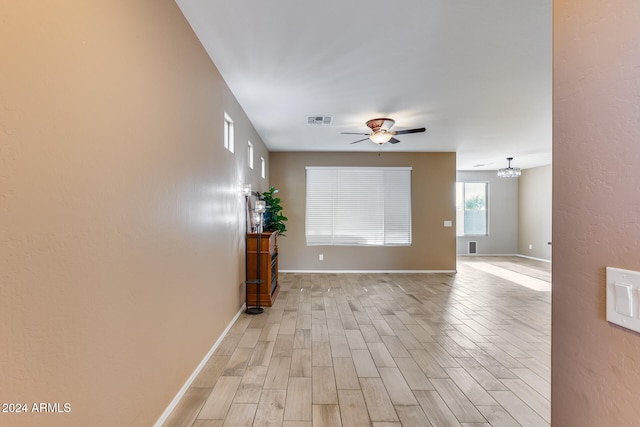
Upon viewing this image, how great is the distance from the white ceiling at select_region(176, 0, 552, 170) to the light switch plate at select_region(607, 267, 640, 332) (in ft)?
6.56

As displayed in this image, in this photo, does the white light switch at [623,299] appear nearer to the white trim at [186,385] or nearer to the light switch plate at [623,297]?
the light switch plate at [623,297]

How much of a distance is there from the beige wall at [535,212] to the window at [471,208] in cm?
101

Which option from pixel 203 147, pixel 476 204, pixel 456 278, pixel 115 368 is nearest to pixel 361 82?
pixel 203 147

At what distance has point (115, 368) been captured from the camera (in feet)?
4.32

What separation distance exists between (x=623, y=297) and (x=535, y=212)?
9.55 metres

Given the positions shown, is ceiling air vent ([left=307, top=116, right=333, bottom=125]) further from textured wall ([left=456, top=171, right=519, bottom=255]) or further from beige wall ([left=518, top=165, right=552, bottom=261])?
beige wall ([left=518, top=165, right=552, bottom=261])

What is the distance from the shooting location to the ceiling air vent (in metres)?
4.12

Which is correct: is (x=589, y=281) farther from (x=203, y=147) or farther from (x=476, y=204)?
(x=476, y=204)

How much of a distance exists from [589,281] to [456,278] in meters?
5.86

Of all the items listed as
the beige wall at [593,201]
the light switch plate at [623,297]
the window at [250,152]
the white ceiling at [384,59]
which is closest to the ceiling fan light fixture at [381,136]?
the white ceiling at [384,59]

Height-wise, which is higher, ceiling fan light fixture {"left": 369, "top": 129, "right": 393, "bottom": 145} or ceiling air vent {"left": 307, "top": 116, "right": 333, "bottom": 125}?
ceiling air vent {"left": 307, "top": 116, "right": 333, "bottom": 125}

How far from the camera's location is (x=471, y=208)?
8.96 m

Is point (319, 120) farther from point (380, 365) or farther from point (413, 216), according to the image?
point (413, 216)

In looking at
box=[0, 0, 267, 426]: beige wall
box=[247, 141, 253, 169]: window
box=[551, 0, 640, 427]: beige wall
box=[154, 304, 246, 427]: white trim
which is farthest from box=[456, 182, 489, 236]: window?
box=[551, 0, 640, 427]: beige wall
